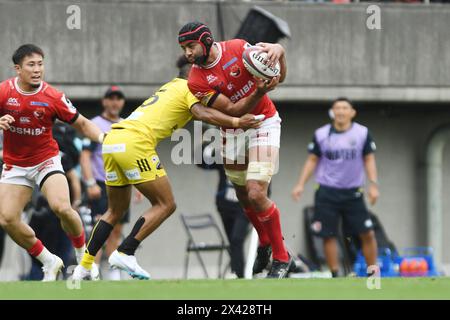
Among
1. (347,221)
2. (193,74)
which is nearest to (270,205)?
(193,74)

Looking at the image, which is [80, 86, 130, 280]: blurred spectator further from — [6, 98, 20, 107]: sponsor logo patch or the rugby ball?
the rugby ball

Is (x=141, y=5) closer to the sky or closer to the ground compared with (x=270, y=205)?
closer to the sky

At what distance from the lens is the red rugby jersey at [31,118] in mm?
11383

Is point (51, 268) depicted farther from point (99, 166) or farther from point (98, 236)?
point (99, 166)

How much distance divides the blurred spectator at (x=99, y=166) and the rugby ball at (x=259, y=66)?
4229mm

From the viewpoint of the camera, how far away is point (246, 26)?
15.5 m

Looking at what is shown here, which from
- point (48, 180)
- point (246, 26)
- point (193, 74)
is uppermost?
point (246, 26)

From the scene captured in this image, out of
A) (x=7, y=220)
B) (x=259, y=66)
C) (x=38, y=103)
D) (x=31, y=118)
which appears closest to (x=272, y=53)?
(x=259, y=66)

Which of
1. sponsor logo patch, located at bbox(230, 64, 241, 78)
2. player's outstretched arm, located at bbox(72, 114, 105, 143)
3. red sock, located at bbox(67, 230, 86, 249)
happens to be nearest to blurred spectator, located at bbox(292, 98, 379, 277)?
red sock, located at bbox(67, 230, 86, 249)

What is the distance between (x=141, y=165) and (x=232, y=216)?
3.97 metres

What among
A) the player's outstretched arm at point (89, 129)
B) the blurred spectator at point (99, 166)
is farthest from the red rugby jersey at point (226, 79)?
the blurred spectator at point (99, 166)

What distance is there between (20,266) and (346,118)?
5.55 metres

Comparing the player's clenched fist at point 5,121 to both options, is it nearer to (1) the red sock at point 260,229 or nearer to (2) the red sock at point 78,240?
(2) the red sock at point 78,240
